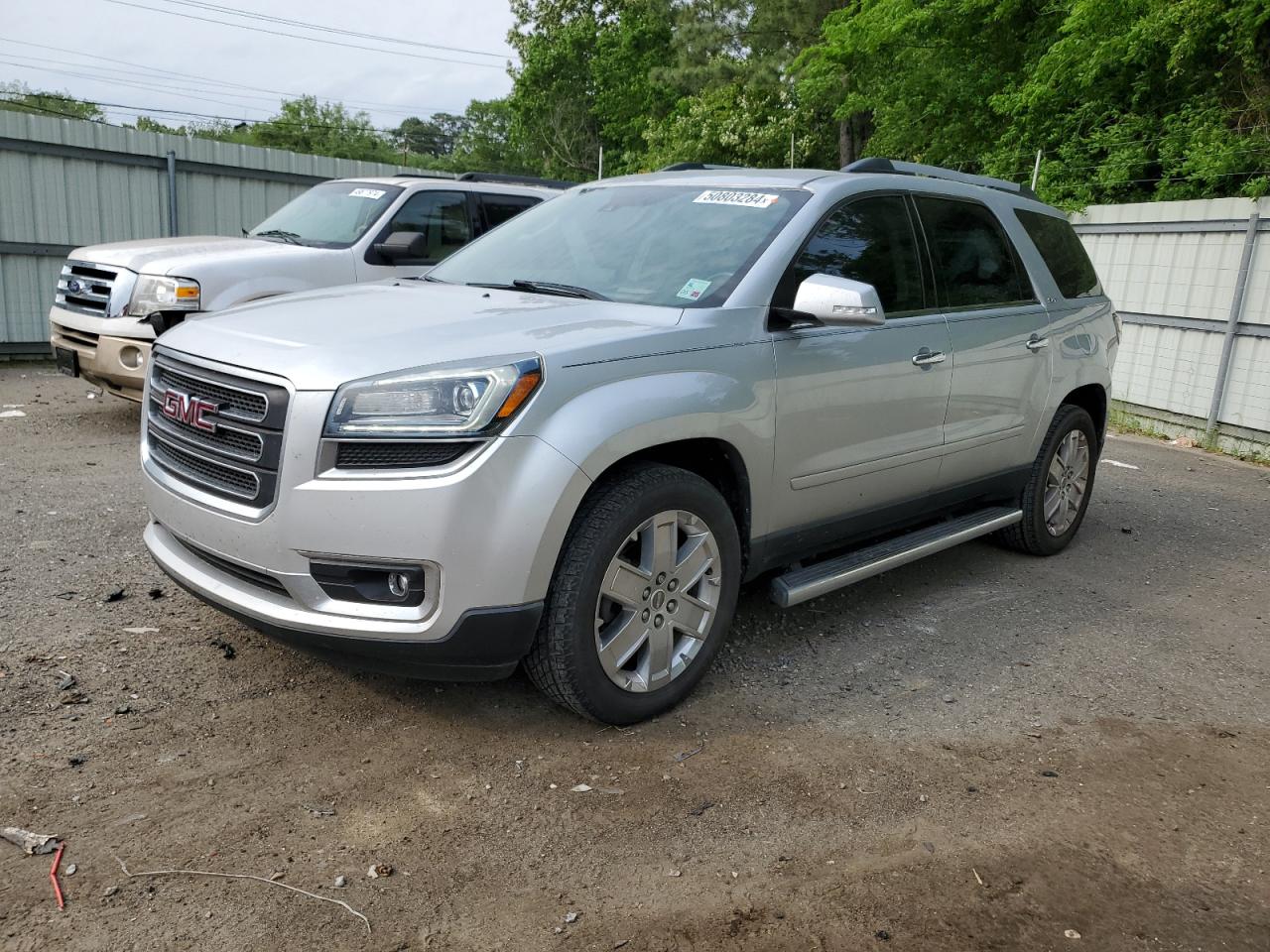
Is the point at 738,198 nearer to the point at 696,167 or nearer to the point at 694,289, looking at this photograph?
the point at 694,289

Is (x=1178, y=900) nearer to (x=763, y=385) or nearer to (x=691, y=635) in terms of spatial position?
(x=691, y=635)

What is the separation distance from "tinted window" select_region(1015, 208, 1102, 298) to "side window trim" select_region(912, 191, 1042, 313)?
0.81 ft

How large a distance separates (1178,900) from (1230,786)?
0.82m

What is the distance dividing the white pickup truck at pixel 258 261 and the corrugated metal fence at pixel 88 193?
3.57 metres

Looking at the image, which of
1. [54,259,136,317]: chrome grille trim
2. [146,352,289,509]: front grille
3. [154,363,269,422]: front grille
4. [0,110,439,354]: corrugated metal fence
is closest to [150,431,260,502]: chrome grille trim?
[146,352,289,509]: front grille

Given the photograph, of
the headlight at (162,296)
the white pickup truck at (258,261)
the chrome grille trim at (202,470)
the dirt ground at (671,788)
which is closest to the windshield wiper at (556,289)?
the chrome grille trim at (202,470)

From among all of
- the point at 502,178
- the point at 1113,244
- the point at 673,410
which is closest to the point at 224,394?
the point at 673,410

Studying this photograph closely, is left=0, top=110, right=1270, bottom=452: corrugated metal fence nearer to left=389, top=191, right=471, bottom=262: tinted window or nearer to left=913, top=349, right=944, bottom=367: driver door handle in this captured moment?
left=389, top=191, right=471, bottom=262: tinted window

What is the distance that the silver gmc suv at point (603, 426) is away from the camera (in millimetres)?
2977

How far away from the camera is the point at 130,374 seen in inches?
285

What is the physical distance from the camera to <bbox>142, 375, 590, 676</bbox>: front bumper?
9.59ft

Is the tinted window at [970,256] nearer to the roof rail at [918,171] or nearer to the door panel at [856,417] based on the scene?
the roof rail at [918,171]

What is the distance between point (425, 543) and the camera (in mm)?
2914

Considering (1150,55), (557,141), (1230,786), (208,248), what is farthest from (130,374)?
(557,141)
